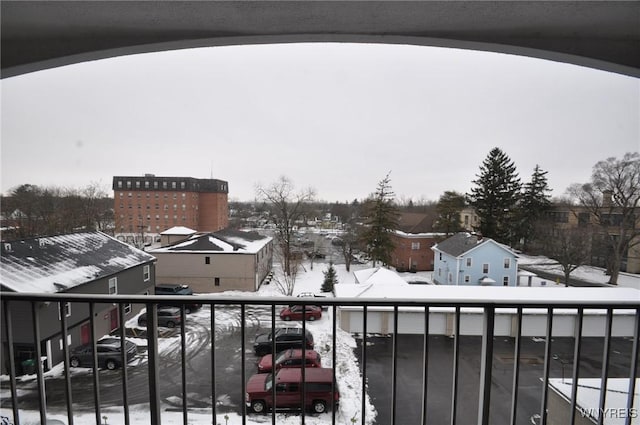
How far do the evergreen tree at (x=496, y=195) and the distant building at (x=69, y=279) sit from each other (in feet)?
6.90

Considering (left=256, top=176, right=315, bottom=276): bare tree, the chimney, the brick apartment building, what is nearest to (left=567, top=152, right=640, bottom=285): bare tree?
the chimney

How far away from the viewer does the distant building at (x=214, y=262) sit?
68.6 inches

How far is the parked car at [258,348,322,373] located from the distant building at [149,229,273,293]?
428 mm

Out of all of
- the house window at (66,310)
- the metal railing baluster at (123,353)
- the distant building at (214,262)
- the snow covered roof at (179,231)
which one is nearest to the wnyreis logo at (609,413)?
the distant building at (214,262)

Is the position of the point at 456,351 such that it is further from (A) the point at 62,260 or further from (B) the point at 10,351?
(A) the point at 62,260

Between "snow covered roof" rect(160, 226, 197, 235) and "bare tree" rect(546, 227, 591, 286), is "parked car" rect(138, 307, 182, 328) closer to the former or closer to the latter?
"snow covered roof" rect(160, 226, 197, 235)

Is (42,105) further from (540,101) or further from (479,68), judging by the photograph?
(540,101)

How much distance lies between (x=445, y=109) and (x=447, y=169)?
0.55 metres

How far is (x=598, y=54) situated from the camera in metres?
1.31

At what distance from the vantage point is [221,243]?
6.81ft

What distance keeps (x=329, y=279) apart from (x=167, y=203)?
143cm

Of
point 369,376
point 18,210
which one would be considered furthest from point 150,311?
point 369,376

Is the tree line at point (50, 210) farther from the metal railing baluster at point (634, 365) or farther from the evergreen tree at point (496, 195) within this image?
the metal railing baluster at point (634, 365)

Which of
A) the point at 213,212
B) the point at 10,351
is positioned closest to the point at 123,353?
the point at 10,351
